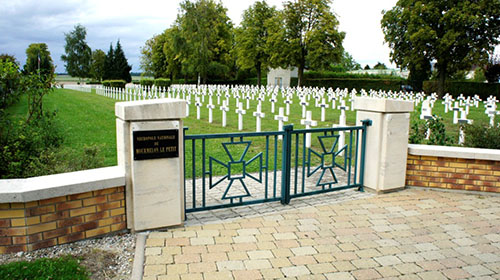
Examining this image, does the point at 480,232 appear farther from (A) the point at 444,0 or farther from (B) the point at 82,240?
(A) the point at 444,0

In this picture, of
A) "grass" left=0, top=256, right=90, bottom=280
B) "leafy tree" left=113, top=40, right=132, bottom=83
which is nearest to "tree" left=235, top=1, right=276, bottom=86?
"leafy tree" left=113, top=40, right=132, bottom=83

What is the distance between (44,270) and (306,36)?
42299 millimetres

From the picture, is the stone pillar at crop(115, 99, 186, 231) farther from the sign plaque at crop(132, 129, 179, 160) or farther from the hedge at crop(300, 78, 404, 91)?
the hedge at crop(300, 78, 404, 91)

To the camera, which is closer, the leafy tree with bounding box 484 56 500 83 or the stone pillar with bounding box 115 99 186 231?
the stone pillar with bounding box 115 99 186 231

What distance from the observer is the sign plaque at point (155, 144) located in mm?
3908

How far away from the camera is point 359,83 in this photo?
4488 cm

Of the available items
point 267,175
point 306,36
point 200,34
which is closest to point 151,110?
point 267,175

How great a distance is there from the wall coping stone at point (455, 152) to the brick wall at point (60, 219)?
4.23 m

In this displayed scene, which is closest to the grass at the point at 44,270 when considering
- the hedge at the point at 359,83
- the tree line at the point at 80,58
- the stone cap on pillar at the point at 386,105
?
the stone cap on pillar at the point at 386,105

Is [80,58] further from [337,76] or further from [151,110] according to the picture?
[151,110]

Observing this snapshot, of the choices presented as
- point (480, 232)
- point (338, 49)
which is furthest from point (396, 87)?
point (480, 232)

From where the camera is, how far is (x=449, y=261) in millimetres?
3613

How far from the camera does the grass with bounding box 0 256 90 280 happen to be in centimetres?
307

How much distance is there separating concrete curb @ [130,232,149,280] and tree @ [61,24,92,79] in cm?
8685
